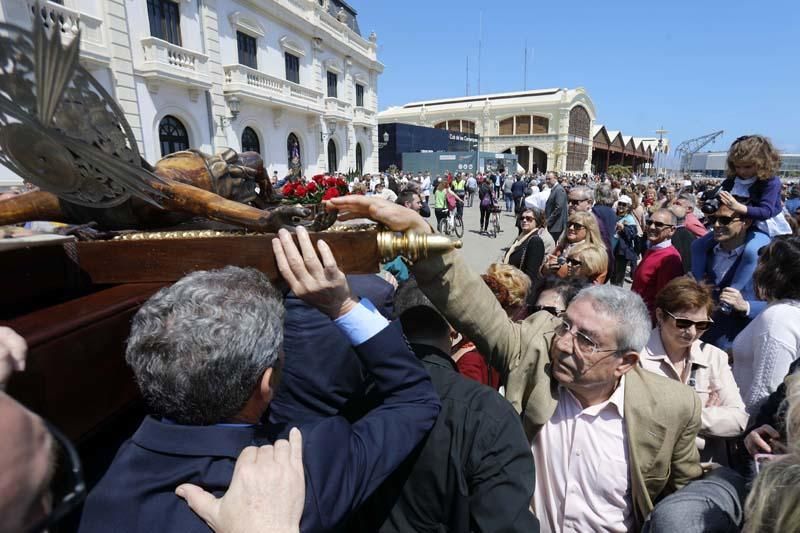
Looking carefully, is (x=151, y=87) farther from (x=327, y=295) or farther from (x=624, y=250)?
(x=327, y=295)

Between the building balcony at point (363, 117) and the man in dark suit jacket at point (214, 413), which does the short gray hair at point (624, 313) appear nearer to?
the man in dark suit jacket at point (214, 413)

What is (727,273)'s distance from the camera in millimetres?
3086

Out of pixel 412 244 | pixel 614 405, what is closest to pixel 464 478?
pixel 412 244

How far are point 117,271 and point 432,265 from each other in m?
0.84

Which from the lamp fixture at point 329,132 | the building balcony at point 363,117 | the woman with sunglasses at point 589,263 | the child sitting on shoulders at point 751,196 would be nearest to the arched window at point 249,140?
the lamp fixture at point 329,132

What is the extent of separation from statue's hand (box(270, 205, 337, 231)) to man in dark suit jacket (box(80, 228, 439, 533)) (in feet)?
0.30

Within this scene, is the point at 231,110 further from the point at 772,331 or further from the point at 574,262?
the point at 772,331

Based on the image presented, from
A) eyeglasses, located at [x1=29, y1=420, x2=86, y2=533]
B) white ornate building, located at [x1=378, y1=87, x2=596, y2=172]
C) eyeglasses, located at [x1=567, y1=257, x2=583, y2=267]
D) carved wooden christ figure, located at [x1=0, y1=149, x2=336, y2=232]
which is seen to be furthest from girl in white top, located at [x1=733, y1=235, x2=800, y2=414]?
white ornate building, located at [x1=378, y1=87, x2=596, y2=172]

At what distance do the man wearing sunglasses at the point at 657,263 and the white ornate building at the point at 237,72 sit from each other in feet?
28.9

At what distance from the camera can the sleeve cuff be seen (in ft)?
3.40

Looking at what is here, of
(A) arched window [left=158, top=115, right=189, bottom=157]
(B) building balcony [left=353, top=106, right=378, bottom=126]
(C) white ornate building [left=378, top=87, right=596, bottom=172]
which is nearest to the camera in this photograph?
(A) arched window [left=158, top=115, right=189, bottom=157]

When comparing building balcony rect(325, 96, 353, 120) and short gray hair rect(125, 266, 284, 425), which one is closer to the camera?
short gray hair rect(125, 266, 284, 425)

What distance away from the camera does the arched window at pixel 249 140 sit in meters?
16.6

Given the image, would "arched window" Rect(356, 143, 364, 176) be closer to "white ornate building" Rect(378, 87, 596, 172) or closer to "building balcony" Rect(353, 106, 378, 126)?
"building balcony" Rect(353, 106, 378, 126)
